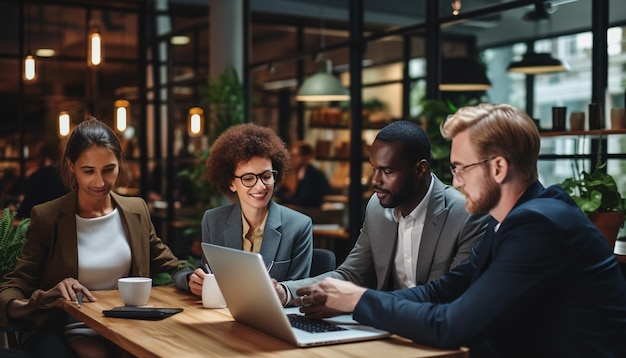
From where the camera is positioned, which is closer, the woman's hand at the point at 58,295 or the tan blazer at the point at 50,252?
the woman's hand at the point at 58,295

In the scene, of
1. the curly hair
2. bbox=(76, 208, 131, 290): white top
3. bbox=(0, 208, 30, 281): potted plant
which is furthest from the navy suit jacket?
bbox=(0, 208, 30, 281): potted plant

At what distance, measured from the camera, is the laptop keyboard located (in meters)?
2.29

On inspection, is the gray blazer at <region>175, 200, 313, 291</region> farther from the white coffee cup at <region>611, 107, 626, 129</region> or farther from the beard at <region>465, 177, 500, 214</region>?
the white coffee cup at <region>611, 107, 626, 129</region>

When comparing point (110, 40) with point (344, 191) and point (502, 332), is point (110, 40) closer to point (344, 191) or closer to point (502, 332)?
point (344, 191)

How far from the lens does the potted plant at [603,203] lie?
4.39m

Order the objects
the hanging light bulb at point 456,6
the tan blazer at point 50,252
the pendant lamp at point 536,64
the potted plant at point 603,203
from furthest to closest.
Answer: the pendant lamp at point 536,64 < the hanging light bulb at point 456,6 < the potted plant at point 603,203 < the tan blazer at point 50,252

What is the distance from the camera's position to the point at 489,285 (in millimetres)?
2029

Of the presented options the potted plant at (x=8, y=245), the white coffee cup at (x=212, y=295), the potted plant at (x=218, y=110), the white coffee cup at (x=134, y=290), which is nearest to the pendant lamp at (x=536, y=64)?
the potted plant at (x=218, y=110)

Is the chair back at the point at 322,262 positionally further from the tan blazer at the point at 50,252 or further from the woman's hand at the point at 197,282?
the tan blazer at the point at 50,252

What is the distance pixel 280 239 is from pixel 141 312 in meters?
0.86

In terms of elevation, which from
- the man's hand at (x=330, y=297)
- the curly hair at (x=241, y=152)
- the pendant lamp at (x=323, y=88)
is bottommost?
the man's hand at (x=330, y=297)

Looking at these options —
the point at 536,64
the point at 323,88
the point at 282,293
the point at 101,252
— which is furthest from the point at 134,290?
the point at 536,64

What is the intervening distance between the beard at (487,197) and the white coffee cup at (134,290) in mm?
1195

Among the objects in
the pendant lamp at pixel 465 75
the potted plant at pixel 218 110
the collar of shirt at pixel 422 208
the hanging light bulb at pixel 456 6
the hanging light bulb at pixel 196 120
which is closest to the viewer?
the collar of shirt at pixel 422 208
